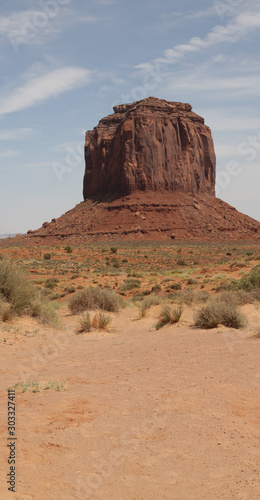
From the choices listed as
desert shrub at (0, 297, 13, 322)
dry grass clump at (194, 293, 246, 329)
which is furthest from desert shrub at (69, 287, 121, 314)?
dry grass clump at (194, 293, 246, 329)

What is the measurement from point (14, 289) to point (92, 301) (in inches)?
174

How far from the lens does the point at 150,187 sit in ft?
318

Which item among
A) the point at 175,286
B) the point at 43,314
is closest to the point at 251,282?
the point at 175,286

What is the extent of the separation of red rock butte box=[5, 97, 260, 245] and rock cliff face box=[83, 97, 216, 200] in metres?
0.22

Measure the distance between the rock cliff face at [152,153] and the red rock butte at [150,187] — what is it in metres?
0.22

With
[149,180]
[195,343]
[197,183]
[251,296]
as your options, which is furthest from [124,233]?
[195,343]

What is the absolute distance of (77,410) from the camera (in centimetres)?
569

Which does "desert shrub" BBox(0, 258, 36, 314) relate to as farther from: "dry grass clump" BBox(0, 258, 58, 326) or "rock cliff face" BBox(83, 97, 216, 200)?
"rock cliff face" BBox(83, 97, 216, 200)

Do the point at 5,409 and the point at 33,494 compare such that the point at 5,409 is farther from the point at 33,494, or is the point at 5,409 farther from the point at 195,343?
the point at 195,343

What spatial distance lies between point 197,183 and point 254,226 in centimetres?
1779

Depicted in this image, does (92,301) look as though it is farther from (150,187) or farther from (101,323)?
(150,187)

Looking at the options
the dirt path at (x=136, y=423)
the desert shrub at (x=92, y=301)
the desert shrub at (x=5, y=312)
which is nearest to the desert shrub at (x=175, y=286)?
the desert shrub at (x=92, y=301)

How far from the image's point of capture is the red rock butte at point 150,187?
280 feet

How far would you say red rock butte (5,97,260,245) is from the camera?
85.2m
